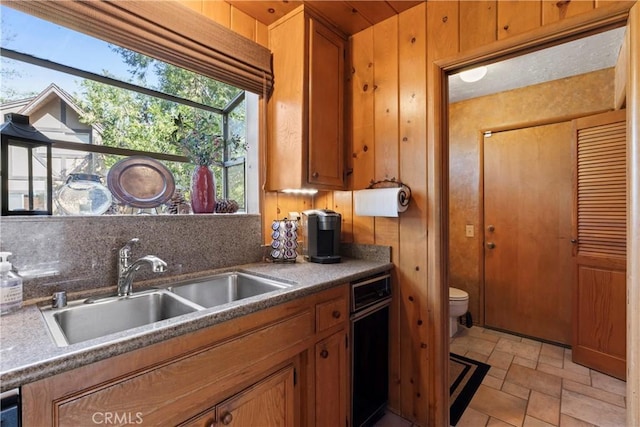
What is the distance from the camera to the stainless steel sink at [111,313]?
1024mm

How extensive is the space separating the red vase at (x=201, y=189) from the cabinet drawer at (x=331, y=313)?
0.82 meters

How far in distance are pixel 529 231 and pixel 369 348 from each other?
7.00ft

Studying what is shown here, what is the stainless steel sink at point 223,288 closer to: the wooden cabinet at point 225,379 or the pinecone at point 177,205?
the wooden cabinet at point 225,379

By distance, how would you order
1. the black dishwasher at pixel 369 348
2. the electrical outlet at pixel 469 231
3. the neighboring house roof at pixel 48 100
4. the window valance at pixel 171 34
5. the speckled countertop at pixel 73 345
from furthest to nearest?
the electrical outlet at pixel 469 231
the black dishwasher at pixel 369 348
the neighboring house roof at pixel 48 100
the window valance at pixel 171 34
the speckled countertop at pixel 73 345

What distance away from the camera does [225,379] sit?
98 cm

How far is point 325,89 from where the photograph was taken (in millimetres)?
1825

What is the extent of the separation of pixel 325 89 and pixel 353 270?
1113mm

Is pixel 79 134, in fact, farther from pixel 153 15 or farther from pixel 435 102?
pixel 435 102

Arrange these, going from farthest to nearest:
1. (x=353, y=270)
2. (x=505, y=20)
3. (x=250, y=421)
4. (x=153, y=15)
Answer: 1. (x=353, y=270)
2. (x=505, y=20)
3. (x=153, y=15)
4. (x=250, y=421)

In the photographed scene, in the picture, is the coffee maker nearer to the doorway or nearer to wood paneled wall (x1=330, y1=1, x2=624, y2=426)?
wood paneled wall (x1=330, y1=1, x2=624, y2=426)

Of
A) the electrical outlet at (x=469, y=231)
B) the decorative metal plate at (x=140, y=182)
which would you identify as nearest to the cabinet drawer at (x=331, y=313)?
the decorative metal plate at (x=140, y=182)

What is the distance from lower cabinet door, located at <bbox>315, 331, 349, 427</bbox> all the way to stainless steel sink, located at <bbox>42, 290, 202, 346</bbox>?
0.62 meters

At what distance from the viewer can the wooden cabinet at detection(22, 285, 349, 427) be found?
72 centimetres

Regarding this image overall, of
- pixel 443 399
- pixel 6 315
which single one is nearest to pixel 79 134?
pixel 6 315
